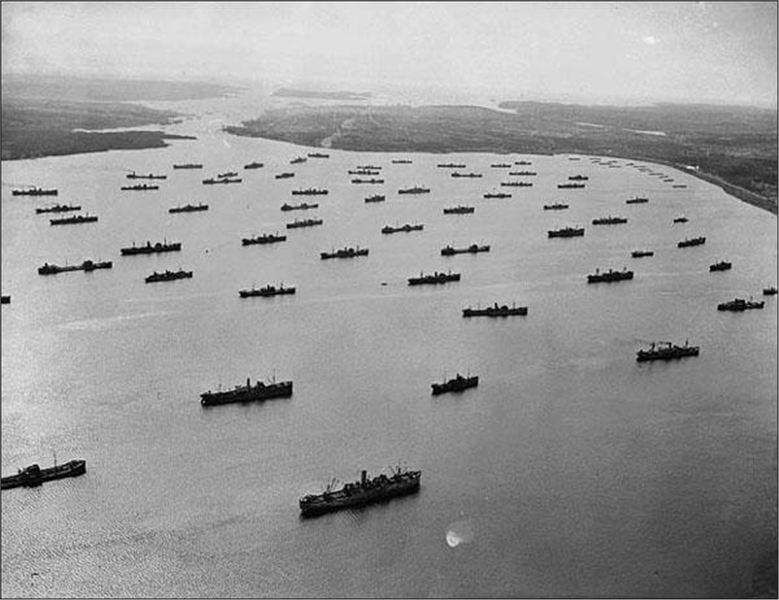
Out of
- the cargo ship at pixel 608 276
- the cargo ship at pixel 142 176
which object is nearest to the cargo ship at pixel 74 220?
the cargo ship at pixel 142 176

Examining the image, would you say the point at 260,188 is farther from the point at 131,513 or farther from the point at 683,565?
the point at 683,565

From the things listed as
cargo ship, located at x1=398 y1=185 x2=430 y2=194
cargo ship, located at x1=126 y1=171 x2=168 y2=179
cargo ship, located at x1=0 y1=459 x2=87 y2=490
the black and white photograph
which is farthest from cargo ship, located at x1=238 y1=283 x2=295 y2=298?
cargo ship, located at x1=126 y1=171 x2=168 y2=179

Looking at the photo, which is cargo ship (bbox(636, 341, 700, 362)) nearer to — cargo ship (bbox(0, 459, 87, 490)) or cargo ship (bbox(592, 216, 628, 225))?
cargo ship (bbox(0, 459, 87, 490))

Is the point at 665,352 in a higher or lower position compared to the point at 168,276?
higher

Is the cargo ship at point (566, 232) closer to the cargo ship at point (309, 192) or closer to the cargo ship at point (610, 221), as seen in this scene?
the cargo ship at point (610, 221)

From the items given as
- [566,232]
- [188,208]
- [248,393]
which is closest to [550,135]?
[566,232]

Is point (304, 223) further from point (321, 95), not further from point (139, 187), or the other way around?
point (321, 95)

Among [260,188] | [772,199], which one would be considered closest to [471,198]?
[260,188]
